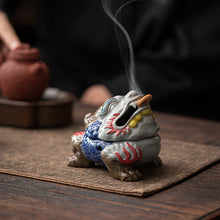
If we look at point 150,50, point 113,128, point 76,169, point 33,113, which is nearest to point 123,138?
point 113,128

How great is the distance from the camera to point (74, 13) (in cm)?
308

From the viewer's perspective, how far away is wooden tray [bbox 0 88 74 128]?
1.72 m

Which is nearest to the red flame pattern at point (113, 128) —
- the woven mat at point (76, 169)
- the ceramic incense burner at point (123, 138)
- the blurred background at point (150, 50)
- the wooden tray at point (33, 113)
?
the ceramic incense burner at point (123, 138)

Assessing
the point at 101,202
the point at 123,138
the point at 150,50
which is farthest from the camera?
the point at 150,50

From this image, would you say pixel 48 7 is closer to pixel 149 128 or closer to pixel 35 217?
pixel 149 128

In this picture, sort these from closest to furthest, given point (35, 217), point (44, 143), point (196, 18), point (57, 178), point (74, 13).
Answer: point (35, 217), point (57, 178), point (44, 143), point (196, 18), point (74, 13)

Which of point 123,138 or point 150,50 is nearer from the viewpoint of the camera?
point 123,138

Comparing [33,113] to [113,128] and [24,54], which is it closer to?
[24,54]

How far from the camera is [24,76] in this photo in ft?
5.50

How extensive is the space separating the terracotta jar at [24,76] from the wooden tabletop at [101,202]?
61cm

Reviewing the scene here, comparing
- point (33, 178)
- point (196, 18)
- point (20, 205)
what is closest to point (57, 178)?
point (33, 178)

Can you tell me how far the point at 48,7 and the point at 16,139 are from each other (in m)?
1.84

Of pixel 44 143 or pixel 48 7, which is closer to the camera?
pixel 44 143

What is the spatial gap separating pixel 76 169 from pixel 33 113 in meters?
0.58
